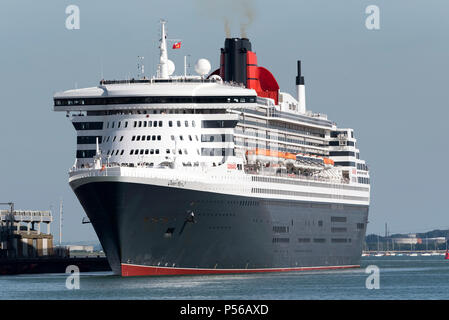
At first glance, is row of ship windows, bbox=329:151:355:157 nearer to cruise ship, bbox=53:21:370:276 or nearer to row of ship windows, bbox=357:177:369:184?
row of ship windows, bbox=357:177:369:184

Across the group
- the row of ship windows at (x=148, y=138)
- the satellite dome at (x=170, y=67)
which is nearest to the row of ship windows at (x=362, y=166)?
the satellite dome at (x=170, y=67)

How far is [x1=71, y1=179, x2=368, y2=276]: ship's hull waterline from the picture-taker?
7081cm

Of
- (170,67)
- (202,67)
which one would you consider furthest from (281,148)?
(170,67)

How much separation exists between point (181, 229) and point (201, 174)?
396 cm

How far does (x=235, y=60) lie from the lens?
91312mm

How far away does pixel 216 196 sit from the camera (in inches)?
2928

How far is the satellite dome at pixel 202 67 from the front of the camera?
82750mm

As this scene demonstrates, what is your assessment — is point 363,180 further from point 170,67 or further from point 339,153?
point 170,67

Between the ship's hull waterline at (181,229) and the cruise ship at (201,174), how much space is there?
0.07m

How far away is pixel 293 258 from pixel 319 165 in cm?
1101
